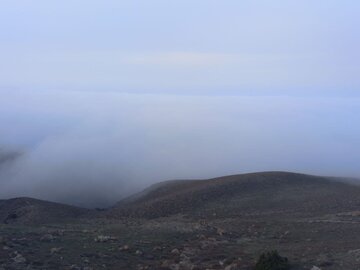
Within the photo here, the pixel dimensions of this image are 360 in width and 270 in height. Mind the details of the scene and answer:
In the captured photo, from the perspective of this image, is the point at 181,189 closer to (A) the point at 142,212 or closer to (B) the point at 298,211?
(A) the point at 142,212

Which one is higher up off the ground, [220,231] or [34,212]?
[34,212]

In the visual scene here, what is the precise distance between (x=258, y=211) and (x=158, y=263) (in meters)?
15.5

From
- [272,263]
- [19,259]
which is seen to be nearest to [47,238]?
[19,259]

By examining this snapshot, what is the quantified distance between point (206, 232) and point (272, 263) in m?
7.62

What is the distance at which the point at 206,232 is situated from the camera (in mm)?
25469

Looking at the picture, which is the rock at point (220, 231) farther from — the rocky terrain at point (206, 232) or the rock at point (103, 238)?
the rock at point (103, 238)

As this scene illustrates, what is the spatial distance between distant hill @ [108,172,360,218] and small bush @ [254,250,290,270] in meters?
13.4

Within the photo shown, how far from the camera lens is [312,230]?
25.4 meters

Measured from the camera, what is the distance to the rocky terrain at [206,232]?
63.2ft

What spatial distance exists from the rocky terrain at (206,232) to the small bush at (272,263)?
0.64 metres

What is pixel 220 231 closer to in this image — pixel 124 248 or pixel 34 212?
pixel 124 248

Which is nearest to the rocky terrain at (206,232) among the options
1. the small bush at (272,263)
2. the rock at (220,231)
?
the rock at (220,231)

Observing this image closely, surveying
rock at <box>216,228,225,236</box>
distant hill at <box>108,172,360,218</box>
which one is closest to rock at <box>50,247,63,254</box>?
rock at <box>216,228,225,236</box>

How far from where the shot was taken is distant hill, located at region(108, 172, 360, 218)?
113 feet
